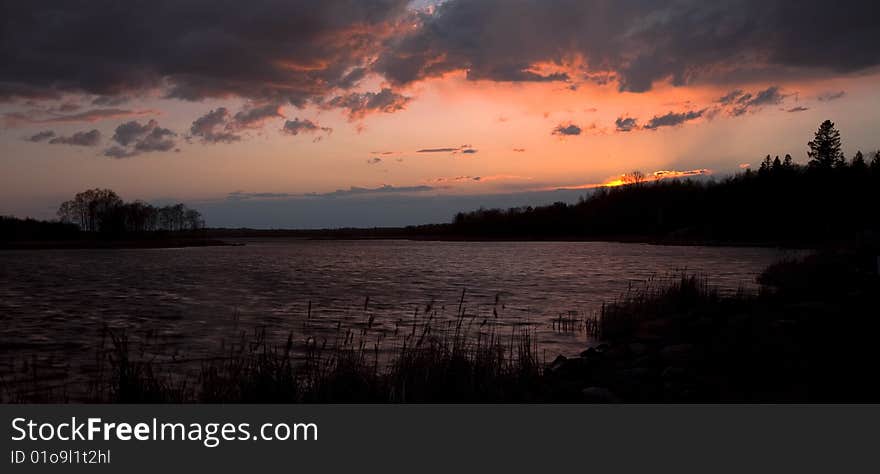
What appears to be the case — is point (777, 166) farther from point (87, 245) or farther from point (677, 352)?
point (87, 245)

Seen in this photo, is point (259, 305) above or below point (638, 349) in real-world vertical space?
below

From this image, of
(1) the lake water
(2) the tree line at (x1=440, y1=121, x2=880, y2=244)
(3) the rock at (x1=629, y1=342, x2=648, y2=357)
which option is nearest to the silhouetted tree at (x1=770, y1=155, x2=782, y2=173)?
(2) the tree line at (x1=440, y1=121, x2=880, y2=244)

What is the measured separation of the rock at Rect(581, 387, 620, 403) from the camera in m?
7.88

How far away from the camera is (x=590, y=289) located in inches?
1133

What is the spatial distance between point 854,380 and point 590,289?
69.7 feet

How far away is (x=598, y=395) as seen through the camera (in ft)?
26.2

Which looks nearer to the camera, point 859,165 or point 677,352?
point 677,352

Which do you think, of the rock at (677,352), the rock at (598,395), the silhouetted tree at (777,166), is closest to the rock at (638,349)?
the rock at (677,352)

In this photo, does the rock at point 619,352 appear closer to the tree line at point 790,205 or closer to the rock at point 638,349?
the rock at point 638,349

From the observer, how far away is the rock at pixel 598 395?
788 cm

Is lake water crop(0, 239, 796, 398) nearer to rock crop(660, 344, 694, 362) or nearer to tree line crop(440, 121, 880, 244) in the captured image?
rock crop(660, 344, 694, 362)

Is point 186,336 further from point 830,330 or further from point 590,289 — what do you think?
point 590,289

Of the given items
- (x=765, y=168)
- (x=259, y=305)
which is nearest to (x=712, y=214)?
(x=765, y=168)
